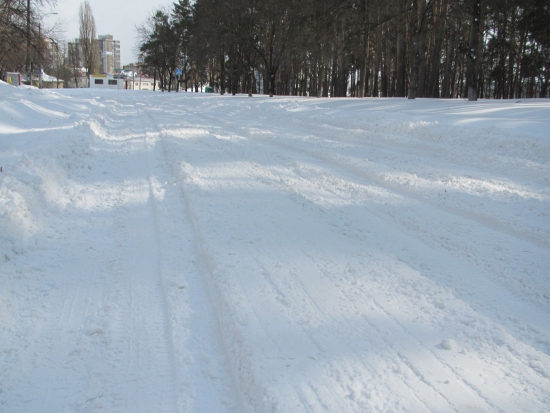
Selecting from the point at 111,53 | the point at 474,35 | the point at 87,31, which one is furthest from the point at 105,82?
the point at 111,53

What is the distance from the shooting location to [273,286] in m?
3.83

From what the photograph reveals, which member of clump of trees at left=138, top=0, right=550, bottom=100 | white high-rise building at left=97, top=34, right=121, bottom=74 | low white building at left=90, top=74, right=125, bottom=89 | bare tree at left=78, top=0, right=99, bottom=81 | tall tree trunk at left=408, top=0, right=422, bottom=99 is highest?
white high-rise building at left=97, top=34, right=121, bottom=74

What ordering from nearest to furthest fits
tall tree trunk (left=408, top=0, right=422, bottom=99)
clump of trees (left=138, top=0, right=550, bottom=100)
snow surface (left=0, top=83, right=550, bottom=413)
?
snow surface (left=0, top=83, right=550, bottom=413), tall tree trunk (left=408, top=0, right=422, bottom=99), clump of trees (left=138, top=0, right=550, bottom=100)

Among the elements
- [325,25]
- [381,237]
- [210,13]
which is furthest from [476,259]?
[210,13]

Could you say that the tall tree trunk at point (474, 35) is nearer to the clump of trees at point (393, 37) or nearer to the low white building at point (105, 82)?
the clump of trees at point (393, 37)

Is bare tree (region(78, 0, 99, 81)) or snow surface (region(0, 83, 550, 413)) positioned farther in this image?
bare tree (region(78, 0, 99, 81))

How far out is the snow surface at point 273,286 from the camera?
Result: 8.73 feet

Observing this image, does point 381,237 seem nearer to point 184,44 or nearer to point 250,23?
point 250,23

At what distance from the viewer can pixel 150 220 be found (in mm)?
5496

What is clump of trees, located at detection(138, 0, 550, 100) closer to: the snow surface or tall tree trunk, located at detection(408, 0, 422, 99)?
tall tree trunk, located at detection(408, 0, 422, 99)

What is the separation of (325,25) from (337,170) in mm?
18432

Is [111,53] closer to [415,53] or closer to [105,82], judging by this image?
[105,82]

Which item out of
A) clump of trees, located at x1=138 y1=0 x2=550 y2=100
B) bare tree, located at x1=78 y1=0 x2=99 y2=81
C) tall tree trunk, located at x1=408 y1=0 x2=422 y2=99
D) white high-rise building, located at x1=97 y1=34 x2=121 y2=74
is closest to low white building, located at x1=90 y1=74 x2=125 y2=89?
bare tree, located at x1=78 y1=0 x2=99 y2=81

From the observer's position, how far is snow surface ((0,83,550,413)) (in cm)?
266
